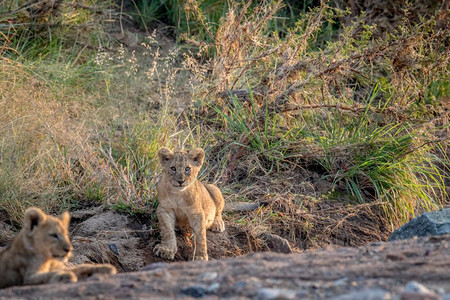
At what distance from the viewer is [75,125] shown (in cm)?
832

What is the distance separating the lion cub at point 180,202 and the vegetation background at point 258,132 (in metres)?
0.48

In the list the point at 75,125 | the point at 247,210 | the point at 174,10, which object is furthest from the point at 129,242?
the point at 174,10

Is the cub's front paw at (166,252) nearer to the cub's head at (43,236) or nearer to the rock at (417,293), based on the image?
the cub's head at (43,236)

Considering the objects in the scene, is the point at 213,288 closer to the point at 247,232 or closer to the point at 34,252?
the point at 34,252

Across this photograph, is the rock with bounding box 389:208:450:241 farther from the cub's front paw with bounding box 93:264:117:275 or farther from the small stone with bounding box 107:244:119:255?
the cub's front paw with bounding box 93:264:117:275

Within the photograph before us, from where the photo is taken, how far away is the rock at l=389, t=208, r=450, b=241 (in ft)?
19.3

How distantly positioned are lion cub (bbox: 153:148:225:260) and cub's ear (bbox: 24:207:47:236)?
1746 millimetres

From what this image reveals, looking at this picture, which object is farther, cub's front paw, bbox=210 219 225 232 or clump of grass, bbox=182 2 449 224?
clump of grass, bbox=182 2 449 224

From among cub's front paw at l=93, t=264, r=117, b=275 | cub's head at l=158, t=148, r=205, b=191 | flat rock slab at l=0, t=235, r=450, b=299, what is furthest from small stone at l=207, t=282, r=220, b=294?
cub's head at l=158, t=148, r=205, b=191

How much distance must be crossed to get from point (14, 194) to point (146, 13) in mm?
6008

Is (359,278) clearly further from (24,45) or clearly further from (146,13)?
(146,13)

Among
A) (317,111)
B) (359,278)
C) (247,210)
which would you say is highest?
(359,278)

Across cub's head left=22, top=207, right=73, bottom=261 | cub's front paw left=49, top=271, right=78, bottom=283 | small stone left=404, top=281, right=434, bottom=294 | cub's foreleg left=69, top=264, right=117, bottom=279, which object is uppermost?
small stone left=404, top=281, right=434, bottom=294

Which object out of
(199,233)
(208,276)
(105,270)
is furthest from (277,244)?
(208,276)
